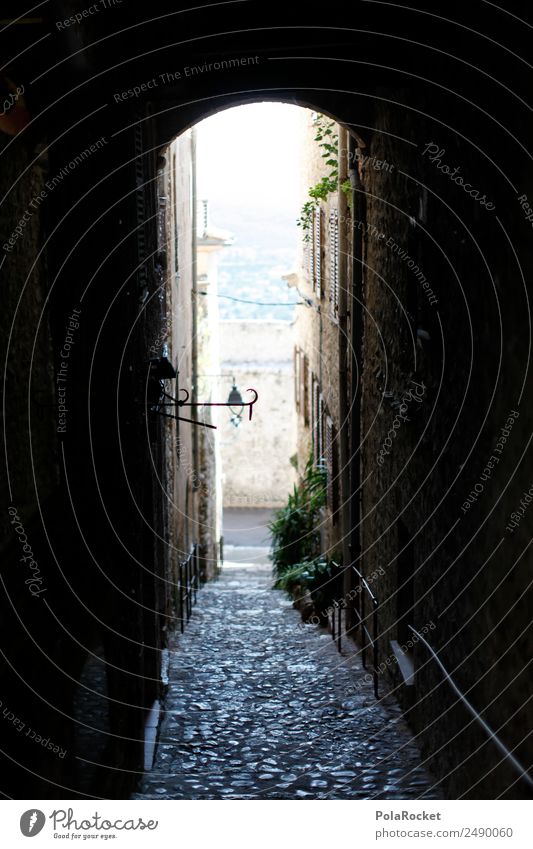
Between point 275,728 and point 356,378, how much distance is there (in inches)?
185

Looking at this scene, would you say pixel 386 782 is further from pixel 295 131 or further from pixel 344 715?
pixel 295 131

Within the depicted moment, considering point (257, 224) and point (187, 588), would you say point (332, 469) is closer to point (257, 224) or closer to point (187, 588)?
point (187, 588)

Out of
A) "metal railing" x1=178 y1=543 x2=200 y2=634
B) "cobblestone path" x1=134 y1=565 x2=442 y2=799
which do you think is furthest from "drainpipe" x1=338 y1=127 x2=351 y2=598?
"metal railing" x1=178 y1=543 x2=200 y2=634

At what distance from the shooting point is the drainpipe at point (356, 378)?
1142cm

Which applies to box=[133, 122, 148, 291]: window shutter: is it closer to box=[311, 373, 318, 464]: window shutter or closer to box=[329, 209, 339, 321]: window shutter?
box=[329, 209, 339, 321]: window shutter

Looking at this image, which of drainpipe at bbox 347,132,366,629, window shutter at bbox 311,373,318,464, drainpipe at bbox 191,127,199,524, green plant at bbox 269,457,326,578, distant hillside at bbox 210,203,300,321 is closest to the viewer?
drainpipe at bbox 347,132,366,629

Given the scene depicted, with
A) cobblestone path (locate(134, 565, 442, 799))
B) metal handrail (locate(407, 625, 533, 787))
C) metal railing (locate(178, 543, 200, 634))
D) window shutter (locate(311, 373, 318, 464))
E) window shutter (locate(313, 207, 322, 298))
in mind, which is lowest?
cobblestone path (locate(134, 565, 442, 799))

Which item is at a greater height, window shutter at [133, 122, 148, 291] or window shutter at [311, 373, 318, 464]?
window shutter at [133, 122, 148, 291]

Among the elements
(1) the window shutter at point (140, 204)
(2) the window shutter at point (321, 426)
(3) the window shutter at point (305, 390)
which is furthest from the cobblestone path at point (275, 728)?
(3) the window shutter at point (305, 390)

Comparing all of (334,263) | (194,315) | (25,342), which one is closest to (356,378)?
(334,263)

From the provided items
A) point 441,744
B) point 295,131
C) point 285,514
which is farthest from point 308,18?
point 295,131

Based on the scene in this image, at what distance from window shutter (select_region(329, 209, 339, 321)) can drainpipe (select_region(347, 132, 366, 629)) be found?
5.28 feet

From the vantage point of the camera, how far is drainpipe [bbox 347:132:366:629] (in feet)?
37.5

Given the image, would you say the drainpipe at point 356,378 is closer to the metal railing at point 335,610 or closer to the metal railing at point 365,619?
the metal railing at point 365,619
